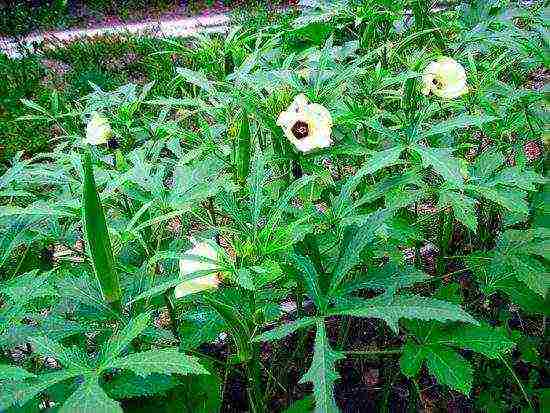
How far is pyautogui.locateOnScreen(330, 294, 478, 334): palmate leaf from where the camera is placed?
912 millimetres

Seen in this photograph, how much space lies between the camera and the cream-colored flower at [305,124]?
→ 46.4 inches

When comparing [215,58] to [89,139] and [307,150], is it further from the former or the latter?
[307,150]

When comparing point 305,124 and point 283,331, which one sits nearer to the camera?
point 283,331

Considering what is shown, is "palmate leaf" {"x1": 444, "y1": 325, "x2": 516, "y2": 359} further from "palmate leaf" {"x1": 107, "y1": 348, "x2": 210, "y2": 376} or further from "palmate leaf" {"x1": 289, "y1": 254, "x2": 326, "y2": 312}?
"palmate leaf" {"x1": 107, "y1": 348, "x2": 210, "y2": 376}

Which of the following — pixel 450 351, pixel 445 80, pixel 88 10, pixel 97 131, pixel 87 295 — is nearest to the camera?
pixel 87 295

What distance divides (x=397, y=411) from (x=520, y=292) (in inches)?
19.5

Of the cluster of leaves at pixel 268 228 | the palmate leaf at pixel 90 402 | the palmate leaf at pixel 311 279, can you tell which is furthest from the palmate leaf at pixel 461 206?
the palmate leaf at pixel 90 402

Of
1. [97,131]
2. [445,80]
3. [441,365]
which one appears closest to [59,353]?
[441,365]

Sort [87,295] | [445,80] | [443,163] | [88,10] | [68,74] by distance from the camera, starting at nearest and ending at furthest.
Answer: [87,295], [443,163], [445,80], [68,74], [88,10]

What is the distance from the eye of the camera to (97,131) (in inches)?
63.3

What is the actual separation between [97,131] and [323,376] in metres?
0.99

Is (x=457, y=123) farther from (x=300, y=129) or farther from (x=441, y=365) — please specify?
(x=441, y=365)

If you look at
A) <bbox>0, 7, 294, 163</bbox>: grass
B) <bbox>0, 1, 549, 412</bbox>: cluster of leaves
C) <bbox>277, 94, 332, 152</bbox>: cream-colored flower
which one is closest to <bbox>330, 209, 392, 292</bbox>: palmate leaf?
<bbox>0, 1, 549, 412</bbox>: cluster of leaves

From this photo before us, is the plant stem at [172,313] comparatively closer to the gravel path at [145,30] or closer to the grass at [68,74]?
the grass at [68,74]
